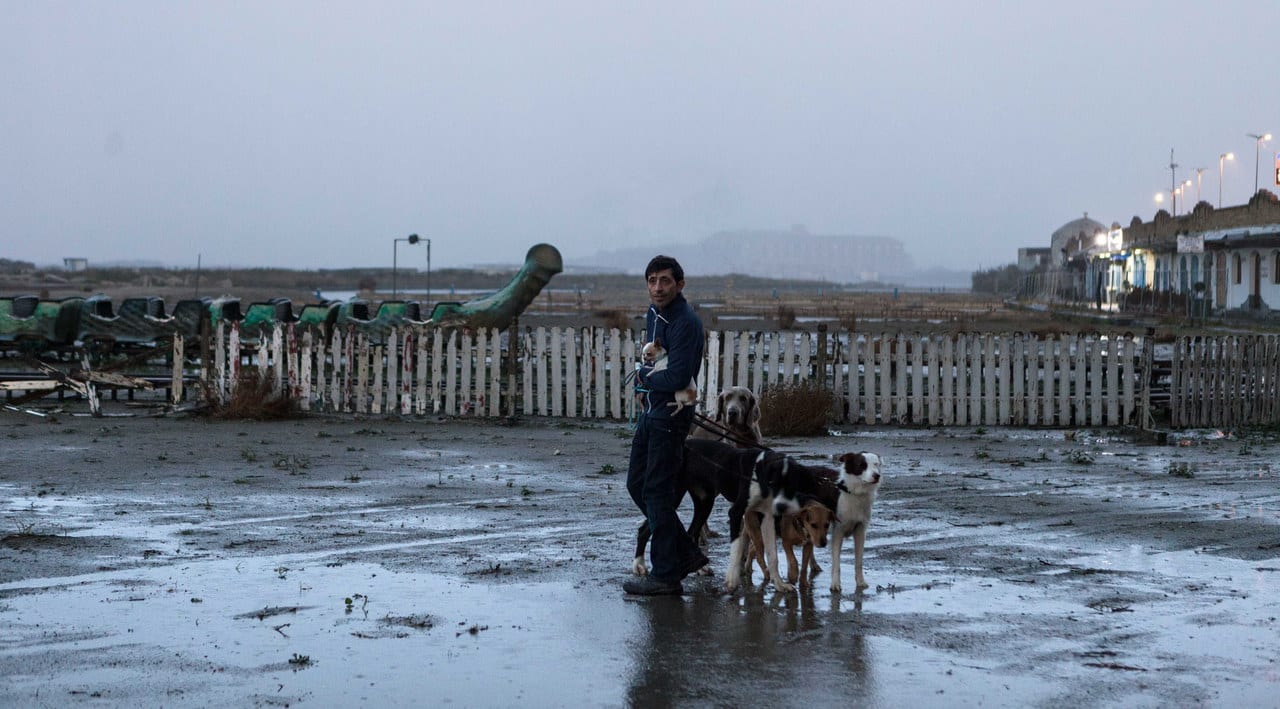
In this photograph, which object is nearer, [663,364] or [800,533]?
[663,364]

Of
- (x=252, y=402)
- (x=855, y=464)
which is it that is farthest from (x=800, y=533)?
(x=252, y=402)

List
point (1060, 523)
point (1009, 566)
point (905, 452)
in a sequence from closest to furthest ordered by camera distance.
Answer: point (1009, 566) → point (1060, 523) → point (905, 452)

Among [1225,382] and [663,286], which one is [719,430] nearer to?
[663,286]

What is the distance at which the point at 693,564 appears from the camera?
8.36 m

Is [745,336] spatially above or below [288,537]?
above

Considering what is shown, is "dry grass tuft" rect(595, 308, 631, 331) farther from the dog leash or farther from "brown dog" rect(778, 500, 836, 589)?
"brown dog" rect(778, 500, 836, 589)

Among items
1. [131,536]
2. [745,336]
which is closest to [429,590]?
[131,536]

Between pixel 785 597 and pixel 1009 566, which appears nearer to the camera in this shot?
pixel 785 597

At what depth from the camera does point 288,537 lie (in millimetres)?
10070

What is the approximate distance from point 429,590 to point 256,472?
20.5 feet

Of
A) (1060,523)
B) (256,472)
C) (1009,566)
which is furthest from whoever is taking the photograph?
(256,472)

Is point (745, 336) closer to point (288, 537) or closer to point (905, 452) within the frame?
point (905, 452)

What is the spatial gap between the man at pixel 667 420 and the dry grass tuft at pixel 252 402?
12152 mm

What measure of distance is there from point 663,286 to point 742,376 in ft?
35.7
